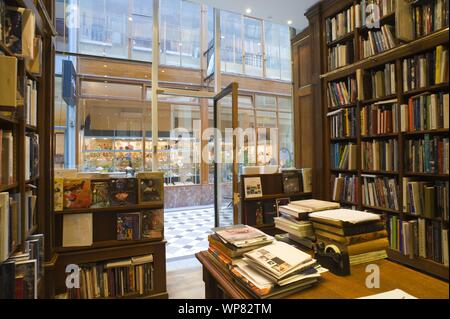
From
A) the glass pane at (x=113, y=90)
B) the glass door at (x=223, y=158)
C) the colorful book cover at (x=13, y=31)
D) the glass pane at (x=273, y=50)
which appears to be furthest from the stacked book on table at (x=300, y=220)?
the glass pane at (x=273, y=50)

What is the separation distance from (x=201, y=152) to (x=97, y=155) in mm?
2449

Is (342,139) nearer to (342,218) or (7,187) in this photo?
(342,218)

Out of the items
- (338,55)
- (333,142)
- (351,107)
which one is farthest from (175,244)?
(338,55)

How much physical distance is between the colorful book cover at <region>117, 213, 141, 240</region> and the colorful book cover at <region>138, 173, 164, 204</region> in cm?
15

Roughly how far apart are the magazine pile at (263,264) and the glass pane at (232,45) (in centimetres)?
446

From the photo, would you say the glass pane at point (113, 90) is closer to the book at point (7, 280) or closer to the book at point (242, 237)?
the book at point (7, 280)

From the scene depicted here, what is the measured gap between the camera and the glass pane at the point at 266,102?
5.83 m

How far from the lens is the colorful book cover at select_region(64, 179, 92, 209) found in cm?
212

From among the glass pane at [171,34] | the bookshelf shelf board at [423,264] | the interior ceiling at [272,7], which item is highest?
the glass pane at [171,34]

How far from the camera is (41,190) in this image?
6.20 ft

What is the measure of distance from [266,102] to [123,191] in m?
4.33
